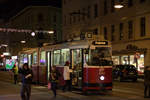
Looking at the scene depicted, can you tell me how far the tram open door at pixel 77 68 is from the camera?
18.0 m

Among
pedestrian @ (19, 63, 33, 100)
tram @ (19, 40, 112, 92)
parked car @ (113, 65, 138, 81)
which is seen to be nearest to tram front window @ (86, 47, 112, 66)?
tram @ (19, 40, 112, 92)

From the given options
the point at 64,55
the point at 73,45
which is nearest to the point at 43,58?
the point at 64,55

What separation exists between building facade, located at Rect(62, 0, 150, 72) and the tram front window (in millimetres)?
14046

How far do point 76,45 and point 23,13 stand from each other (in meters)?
61.3

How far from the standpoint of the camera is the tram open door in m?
18.0

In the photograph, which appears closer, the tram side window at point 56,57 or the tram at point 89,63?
the tram at point 89,63

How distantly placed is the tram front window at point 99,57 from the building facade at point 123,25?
14.0 meters

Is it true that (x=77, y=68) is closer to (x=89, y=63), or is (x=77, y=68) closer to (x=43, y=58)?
(x=89, y=63)

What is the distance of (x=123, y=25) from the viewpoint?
135ft

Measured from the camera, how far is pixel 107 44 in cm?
1781

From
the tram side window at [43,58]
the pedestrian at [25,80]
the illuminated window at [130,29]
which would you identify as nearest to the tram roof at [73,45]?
the tram side window at [43,58]

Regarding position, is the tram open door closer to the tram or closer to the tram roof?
the tram

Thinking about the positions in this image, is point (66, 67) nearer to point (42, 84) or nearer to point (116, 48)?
point (42, 84)

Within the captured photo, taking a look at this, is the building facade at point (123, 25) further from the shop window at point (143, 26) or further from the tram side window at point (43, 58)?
the tram side window at point (43, 58)
